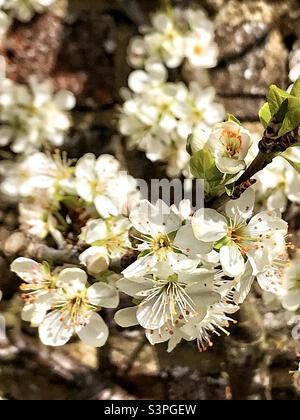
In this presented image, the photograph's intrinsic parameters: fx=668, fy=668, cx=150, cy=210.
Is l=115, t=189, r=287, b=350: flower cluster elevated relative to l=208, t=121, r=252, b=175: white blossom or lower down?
lower down

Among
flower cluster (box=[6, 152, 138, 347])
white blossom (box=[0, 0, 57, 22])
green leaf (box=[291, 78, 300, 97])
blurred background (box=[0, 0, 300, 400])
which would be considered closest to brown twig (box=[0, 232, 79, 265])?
Answer: flower cluster (box=[6, 152, 138, 347])

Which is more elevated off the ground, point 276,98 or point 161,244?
point 276,98

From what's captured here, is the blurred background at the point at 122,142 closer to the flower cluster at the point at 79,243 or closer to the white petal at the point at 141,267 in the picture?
the flower cluster at the point at 79,243

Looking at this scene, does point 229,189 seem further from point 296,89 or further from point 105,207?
point 105,207

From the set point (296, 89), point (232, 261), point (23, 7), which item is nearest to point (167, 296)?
point (232, 261)

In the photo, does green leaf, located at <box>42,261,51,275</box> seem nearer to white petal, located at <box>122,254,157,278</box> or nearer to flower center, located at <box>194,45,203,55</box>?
white petal, located at <box>122,254,157,278</box>

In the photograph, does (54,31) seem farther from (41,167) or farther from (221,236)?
(221,236)

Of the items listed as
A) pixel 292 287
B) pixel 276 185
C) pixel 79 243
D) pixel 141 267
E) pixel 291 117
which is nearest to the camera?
pixel 291 117
